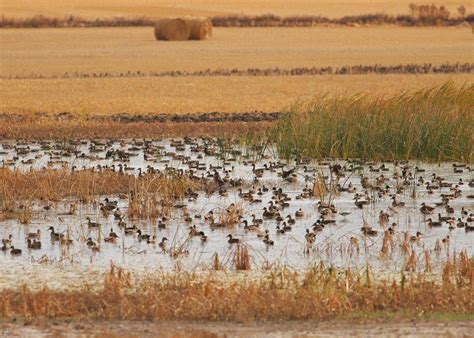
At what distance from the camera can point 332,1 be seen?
12169cm

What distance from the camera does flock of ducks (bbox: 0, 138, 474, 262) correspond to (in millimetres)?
14664

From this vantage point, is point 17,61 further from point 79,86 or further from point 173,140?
point 173,140

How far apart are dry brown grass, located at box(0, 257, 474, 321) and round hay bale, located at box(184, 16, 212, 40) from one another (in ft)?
188

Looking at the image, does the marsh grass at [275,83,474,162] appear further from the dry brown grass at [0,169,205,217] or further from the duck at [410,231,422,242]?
the duck at [410,231,422,242]

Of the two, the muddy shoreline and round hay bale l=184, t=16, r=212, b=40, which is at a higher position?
the muddy shoreline

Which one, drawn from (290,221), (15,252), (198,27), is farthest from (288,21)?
(15,252)

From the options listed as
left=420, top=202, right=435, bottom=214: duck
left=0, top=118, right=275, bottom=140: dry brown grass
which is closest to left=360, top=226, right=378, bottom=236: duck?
left=420, top=202, right=435, bottom=214: duck

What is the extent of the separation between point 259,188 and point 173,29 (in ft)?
165

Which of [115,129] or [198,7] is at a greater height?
[115,129]

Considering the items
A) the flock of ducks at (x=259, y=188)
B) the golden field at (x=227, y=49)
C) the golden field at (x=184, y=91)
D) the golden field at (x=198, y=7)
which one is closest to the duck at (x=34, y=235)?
the flock of ducks at (x=259, y=188)

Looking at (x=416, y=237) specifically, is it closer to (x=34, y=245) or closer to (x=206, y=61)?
(x=34, y=245)

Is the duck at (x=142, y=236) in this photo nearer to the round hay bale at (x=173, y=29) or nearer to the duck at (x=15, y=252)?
the duck at (x=15, y=252)

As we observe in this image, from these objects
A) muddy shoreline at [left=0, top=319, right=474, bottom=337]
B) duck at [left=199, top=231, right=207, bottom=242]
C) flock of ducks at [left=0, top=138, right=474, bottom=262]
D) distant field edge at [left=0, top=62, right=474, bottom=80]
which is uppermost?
muddy shoreline at [left=0, top=319, right=474, bottom=337]

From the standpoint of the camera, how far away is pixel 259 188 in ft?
59.8
